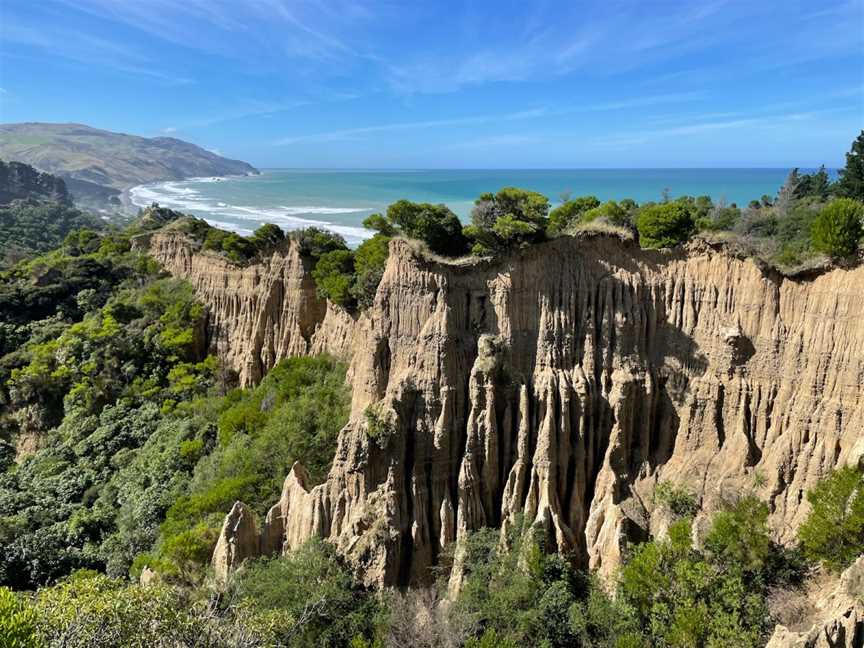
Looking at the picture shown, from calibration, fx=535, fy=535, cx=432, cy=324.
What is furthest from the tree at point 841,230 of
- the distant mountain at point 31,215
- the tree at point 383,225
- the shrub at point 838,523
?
the distant mountain at point 31,215

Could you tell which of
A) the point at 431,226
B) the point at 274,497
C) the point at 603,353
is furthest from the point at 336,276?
the point at 603,353

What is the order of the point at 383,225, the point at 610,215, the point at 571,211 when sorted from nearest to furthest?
1. the point at 610,215
2. the point at 571,211
3. the point at 383,225

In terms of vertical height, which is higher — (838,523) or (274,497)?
(838,523)

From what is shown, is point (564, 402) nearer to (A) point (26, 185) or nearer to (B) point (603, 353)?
(B) point (603, 353)

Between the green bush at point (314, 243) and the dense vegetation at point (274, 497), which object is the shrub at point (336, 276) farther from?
the green bush at point (314, 243)

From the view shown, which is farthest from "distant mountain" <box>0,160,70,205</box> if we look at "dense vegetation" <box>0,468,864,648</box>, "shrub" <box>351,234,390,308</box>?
"dense vegetation" <box>0,468,864,648</box>

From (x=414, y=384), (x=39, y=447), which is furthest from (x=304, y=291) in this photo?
(x=39, y=447)

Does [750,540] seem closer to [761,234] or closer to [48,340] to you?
[761,234]

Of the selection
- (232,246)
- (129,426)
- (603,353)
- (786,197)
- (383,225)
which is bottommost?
(129,426)
